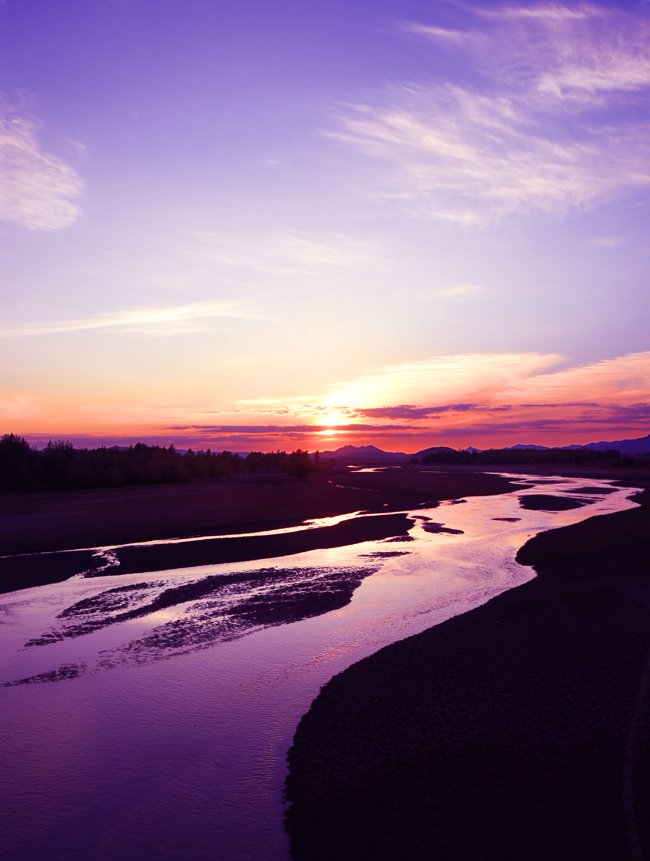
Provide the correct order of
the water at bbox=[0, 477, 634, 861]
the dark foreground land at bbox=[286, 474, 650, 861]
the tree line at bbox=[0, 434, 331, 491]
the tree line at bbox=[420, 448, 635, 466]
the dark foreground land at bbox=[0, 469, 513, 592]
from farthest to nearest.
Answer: the tree line at bbox=[420, 448, 635, 466], the tree line at bbox=[0, 434, 331, 491], the dark foreground land at bbox=[0, 469, 513, 592], the water at bbox=[0, 477, 634, 861], the dark foreground land at bbox=[286, 474, 650, 861]

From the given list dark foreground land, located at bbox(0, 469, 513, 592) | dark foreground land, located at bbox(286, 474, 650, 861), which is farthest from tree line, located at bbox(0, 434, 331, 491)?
dark foreground land, located at bbox(286, 474, 650, 861)

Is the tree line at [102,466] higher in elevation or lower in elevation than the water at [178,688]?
higher

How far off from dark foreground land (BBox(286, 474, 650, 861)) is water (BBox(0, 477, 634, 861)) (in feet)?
1.59

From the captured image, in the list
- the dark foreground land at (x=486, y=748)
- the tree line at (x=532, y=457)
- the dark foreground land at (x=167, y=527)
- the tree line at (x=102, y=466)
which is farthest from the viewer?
the tree line at (x=532, y=457)

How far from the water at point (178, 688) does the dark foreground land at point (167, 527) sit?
71.7 inches

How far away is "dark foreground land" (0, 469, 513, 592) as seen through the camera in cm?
1712

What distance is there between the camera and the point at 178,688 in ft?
26.4

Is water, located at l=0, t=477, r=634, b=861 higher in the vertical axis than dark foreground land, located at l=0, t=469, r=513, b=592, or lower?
lower

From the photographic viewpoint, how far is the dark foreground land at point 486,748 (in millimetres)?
4676

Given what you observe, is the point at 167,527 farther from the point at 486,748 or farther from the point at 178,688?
the point at 486,748

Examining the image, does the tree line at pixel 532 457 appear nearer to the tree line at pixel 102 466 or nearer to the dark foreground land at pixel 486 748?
the tree line at pixel 102 466

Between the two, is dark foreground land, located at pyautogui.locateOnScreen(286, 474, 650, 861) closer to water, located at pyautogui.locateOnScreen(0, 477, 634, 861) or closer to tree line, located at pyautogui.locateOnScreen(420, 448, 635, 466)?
water, located at pyautogui.locateOnScreen(0, 477, 634, 861)

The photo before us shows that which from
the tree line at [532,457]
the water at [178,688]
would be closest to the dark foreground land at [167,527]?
the water at [178,688]

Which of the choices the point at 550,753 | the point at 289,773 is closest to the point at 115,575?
the point at 289,773
